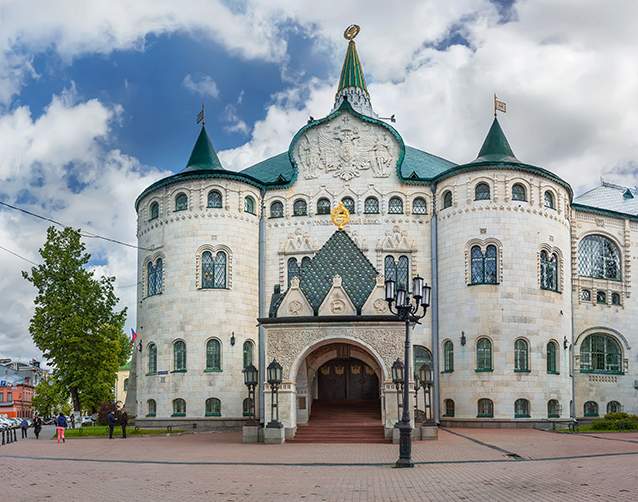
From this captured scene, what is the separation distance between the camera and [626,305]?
145ft

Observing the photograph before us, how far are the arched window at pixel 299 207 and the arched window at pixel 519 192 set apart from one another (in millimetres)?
10680

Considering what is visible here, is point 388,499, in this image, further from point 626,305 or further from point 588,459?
point 626,305

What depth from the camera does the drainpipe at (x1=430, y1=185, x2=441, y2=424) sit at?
39.0 metres

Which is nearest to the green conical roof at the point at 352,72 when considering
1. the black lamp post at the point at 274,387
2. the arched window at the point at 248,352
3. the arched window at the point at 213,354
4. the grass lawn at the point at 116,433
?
the arched window at the point at 248,352

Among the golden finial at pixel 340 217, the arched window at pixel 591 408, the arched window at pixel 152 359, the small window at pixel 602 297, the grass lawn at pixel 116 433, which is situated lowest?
the grass lawn at pixel 116 433

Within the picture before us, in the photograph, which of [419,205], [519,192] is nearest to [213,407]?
[419,205]

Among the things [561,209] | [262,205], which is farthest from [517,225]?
[262,205]

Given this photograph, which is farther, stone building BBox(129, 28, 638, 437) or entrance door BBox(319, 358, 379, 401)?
entrance door BBox(319, 358, 379, 401)

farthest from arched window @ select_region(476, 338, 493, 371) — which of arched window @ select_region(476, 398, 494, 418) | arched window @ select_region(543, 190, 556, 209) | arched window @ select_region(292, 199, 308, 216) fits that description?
arched window @ select_region(292, 199, 308, 216)

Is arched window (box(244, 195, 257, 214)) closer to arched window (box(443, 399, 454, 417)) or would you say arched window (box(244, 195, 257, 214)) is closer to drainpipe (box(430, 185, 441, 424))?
drainpipe (box(430, 185, 441, 424))

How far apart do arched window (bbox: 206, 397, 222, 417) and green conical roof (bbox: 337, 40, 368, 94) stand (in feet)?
74.2

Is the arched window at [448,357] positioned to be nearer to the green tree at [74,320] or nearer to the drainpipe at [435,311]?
the drainpipe at [435,311]

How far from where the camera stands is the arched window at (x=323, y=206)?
41.2m

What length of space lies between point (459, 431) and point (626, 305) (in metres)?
15.2
